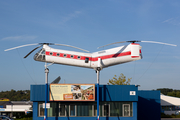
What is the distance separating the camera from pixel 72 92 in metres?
31.8

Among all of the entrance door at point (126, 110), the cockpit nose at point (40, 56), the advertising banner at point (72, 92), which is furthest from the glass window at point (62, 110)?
the entrance door at point (126, 110)

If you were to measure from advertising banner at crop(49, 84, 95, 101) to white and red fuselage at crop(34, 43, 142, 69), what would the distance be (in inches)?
145

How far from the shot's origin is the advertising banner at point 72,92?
104 ft

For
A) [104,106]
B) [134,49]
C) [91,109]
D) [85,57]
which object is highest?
[134,49]

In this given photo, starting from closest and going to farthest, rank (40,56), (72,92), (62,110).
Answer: (72,92)
(62,110)
(40,56)

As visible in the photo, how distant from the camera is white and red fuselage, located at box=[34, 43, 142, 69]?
33.6 meters

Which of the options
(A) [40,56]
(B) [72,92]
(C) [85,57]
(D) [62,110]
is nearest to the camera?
(B) [72,92]

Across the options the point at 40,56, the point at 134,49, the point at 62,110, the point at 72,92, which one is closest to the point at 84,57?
the point at 72,92

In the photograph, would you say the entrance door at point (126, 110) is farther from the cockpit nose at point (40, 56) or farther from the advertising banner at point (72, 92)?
the cockpit nose at point (40, 56)

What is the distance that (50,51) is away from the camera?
3381cm

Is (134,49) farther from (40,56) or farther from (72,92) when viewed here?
(40,56)

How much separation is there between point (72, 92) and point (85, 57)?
5.69 metres

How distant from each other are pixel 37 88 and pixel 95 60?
9.30 m

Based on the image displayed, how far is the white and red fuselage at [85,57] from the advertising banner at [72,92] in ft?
12.1
